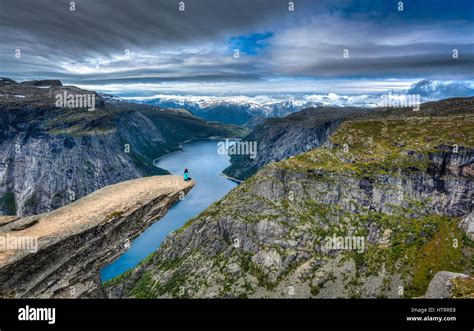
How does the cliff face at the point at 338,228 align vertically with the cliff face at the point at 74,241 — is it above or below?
below

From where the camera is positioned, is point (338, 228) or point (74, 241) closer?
point (74, 241)

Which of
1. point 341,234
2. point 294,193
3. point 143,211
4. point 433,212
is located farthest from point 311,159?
point 143,211

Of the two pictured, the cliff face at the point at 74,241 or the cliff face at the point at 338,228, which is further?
the cliff face at the point at 338,228
